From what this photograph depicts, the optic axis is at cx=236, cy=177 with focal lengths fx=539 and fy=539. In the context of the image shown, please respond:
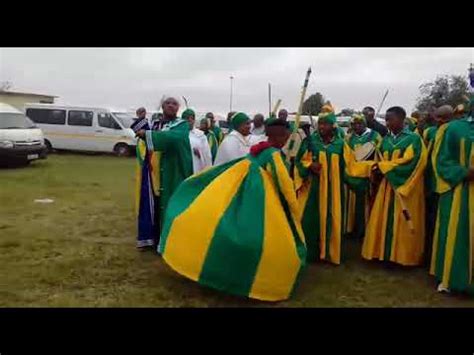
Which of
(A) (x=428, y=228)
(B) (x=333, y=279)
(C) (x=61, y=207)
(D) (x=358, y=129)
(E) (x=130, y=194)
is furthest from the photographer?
(E) (x=130, y=194)

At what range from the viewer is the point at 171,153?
6441 millimetres

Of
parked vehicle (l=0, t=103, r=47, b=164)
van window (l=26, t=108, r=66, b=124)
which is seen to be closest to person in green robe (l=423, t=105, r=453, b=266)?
parked vehicle (l=0, t=103, r=47, b=164)

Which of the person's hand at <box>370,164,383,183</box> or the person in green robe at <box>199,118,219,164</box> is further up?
the person in green robe at <box>199,118,219,164</box>

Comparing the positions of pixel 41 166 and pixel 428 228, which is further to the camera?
pixel 41 166

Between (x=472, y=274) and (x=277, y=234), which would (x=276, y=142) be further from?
(x=472, y=274)

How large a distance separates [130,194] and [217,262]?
726cm

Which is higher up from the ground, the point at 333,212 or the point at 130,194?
the point at 333,212

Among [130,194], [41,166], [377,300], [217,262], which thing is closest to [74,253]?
[217,262]

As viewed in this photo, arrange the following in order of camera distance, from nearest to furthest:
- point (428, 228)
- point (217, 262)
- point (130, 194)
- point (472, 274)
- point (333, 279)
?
point (217, 262) → point (472, 274) → point (333, 279) → point (428, 228) → point (130, 194)

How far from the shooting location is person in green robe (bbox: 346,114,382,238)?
708cm

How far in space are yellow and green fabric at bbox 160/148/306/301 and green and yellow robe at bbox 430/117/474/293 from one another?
1.41 m

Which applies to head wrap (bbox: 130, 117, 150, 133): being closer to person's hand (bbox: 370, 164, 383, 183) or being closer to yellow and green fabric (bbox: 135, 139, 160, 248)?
yellow and green fabric (bbox: 135, 139, 160, 248)

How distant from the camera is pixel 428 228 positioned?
614 centimetres

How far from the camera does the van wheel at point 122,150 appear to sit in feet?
69.3
